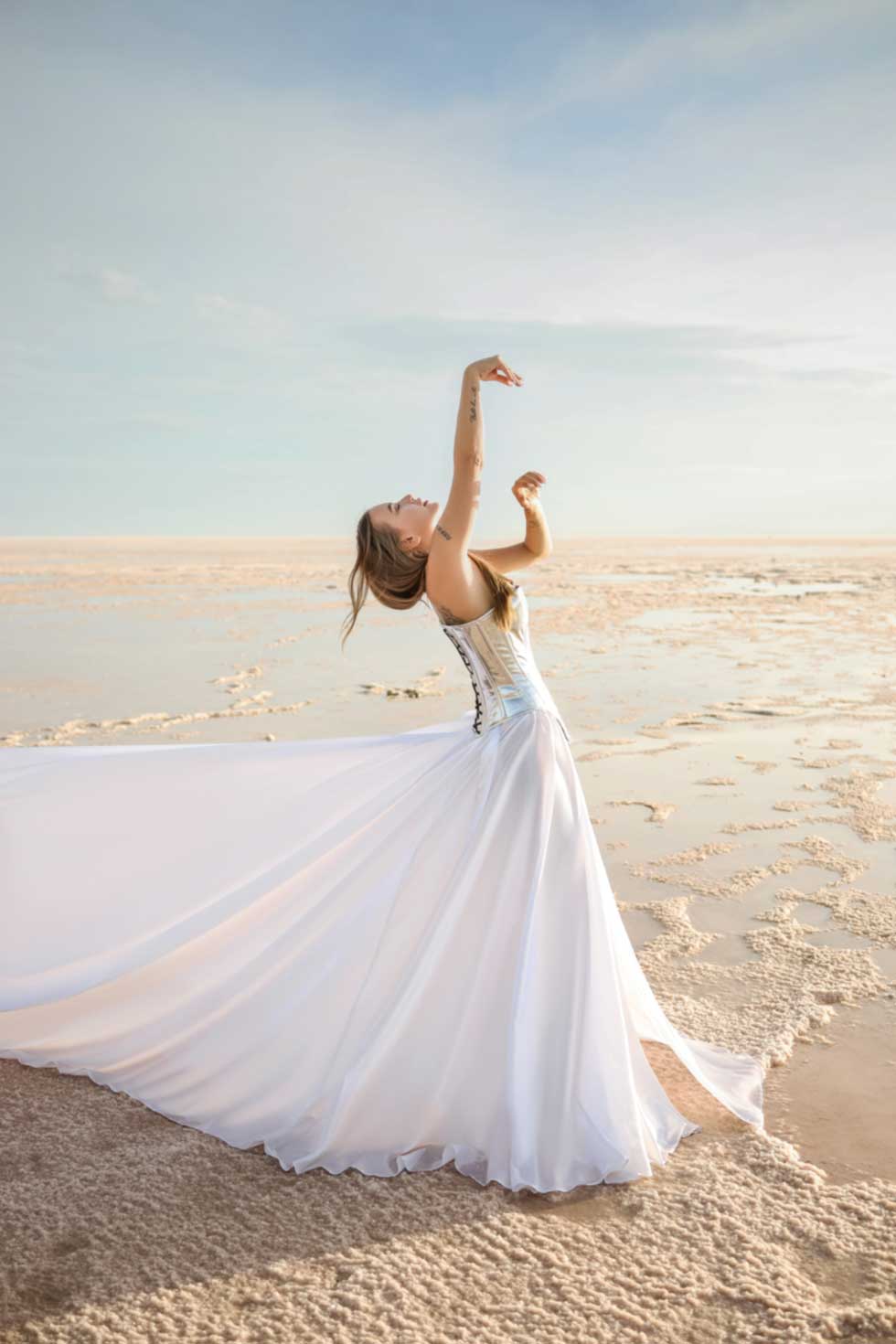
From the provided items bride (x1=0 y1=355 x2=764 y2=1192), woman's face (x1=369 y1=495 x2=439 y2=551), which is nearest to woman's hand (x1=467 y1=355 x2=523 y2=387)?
bride (x1=0 y1=355 x2=764 y2=1192)

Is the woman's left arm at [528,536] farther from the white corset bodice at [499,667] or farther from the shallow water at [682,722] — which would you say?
the shallow water at [682,722]

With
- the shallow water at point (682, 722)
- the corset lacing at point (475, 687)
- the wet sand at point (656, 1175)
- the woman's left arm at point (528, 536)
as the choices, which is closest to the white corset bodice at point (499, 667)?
the corset lacing at point (475, 687)

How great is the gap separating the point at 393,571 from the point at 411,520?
172mm

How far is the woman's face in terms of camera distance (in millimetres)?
3305

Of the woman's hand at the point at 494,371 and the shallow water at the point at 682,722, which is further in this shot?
the shallow water at the point at 682,722

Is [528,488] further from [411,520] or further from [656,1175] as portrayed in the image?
[656,1175]

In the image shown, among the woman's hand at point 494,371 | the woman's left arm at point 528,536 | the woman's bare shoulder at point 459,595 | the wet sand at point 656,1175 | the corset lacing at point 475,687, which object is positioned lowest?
the wet sand at point 656,1175

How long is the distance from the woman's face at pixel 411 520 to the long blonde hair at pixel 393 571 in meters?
0.02

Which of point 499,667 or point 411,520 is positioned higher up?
point 411,520

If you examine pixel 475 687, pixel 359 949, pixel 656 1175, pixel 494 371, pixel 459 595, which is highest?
pixel 494 371

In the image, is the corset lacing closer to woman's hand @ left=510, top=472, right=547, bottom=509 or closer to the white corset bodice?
the white corset bodice

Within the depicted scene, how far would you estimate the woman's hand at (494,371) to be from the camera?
3.09 metres

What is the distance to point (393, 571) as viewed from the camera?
338 cm

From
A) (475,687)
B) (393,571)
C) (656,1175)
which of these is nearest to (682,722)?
(475,687)
